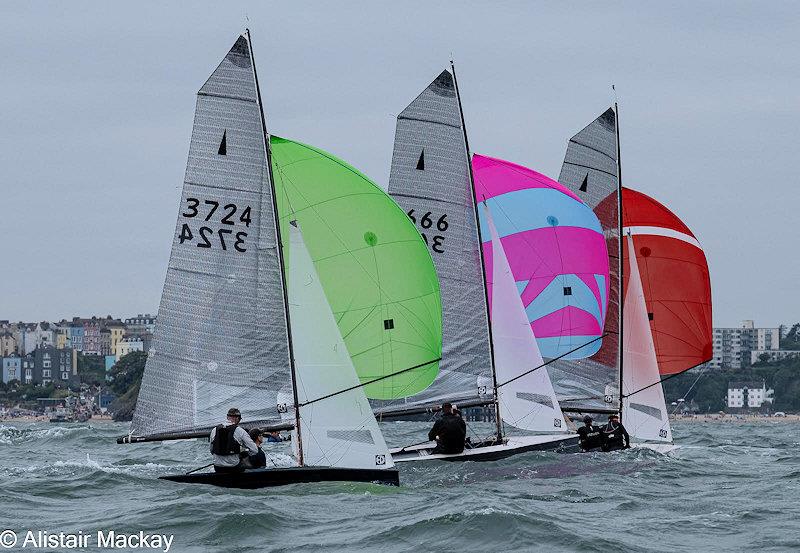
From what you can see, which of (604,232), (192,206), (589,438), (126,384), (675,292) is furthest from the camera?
(126,384)

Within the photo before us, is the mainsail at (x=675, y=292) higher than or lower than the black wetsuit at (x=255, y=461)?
higher

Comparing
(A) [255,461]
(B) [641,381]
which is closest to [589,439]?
(B) [641,381]

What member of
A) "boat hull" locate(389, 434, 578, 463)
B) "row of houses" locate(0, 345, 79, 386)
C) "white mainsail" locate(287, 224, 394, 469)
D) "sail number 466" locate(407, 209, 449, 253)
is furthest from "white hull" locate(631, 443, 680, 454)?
"row of houses" locate(0, 345, 79, 386)

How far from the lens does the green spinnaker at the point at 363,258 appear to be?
22.9 m

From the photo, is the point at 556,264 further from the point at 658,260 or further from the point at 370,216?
the point at 370,216

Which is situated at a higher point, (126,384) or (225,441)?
(225,441)

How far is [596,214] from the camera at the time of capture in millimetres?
33312

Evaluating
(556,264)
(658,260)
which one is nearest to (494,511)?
(556,264)

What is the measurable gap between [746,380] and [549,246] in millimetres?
157311

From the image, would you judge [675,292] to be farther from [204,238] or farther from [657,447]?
[204,238]

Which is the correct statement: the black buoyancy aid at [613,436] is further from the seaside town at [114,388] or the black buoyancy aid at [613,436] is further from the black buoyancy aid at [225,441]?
the seaside town at [114,388]

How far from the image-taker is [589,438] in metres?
28.4

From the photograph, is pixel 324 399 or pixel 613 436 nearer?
→ pixel 324 399

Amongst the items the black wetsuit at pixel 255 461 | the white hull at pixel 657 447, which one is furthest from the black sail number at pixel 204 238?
the white hull at pixel 657 447
